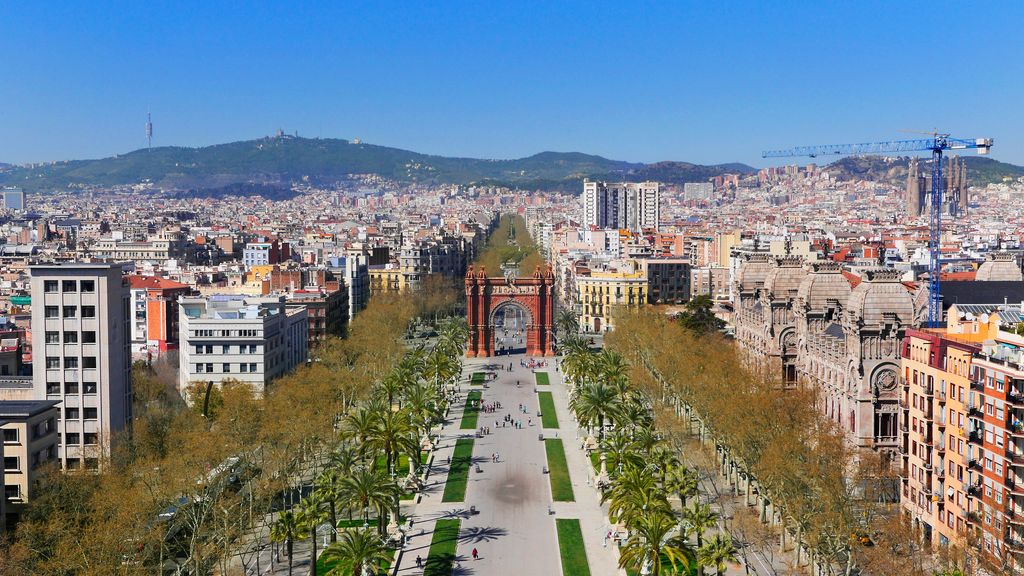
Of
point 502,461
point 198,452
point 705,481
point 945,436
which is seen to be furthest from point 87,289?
point 945,436

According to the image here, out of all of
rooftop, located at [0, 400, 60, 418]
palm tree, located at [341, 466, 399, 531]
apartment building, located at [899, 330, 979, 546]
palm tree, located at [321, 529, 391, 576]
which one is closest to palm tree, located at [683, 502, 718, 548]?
apartment building, located at [899, 330, 979, 546]

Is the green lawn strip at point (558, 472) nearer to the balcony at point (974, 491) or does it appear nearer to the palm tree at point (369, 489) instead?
the palm tree at point (369, 489)

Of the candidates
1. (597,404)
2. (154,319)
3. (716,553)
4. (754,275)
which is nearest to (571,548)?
(716,553)

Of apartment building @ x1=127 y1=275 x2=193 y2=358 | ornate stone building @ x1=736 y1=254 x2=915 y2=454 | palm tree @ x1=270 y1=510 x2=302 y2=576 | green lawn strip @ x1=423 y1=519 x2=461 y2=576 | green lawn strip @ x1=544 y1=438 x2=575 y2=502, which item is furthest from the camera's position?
apartment building @ x1=127 y1=275 x2=193 y2=358

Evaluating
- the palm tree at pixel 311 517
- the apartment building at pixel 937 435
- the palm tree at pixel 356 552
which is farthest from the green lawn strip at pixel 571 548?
the apartment building at pixel 937 435

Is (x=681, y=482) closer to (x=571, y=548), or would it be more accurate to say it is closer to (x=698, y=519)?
(x=698, y=519)

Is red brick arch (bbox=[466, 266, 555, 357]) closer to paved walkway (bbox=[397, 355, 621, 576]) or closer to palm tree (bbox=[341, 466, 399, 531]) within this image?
paved walkway (bbox=[397, 355, 621, 576])

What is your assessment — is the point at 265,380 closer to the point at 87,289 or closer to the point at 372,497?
the point at 87,289
